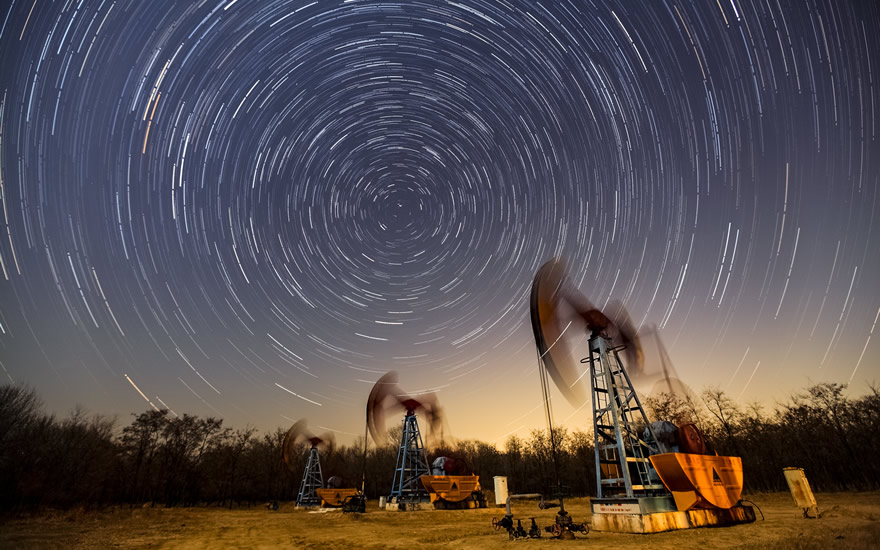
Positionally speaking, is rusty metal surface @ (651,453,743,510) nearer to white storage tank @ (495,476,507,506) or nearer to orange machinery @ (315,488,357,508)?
white storage tank @ (495,476,507,506)

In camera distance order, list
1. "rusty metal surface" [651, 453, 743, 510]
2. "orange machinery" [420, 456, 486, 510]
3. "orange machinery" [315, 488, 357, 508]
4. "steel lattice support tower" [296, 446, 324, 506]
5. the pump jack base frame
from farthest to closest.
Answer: "steel lattice support tower" [296, 446, 324, 506], "orange machinery" [315, 488, 357, 508], "orange machinery" [420, 456, 486, 510], "rusty metal surface" [651, 453, 743, 510], the pump jack base frame

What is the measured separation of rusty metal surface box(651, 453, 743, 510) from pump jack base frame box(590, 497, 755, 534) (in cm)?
39

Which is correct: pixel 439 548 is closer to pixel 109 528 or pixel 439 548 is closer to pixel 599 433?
pixel 599 433

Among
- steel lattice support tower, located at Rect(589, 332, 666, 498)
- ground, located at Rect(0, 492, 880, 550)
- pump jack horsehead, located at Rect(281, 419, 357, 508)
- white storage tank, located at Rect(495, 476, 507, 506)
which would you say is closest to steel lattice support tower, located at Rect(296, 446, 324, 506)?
pump jack horsehead, located at Rect(281, 419, 357, 508)

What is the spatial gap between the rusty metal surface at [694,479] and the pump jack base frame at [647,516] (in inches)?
15.2

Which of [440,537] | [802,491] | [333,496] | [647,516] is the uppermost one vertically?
[802,491]

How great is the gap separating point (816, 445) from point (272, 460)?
78825mm

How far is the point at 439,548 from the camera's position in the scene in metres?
13.8

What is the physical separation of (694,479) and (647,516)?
2.88 m

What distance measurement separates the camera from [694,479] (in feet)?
49.6

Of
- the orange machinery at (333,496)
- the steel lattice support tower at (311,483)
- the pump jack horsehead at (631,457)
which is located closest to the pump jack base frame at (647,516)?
the pump jack horsehead at (631,457)

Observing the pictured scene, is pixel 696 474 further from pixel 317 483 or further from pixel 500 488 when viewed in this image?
pixel 317 483

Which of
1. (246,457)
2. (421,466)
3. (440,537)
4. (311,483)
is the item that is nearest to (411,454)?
(421,466)

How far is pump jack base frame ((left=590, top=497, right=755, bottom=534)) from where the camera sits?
14039 millimetres
